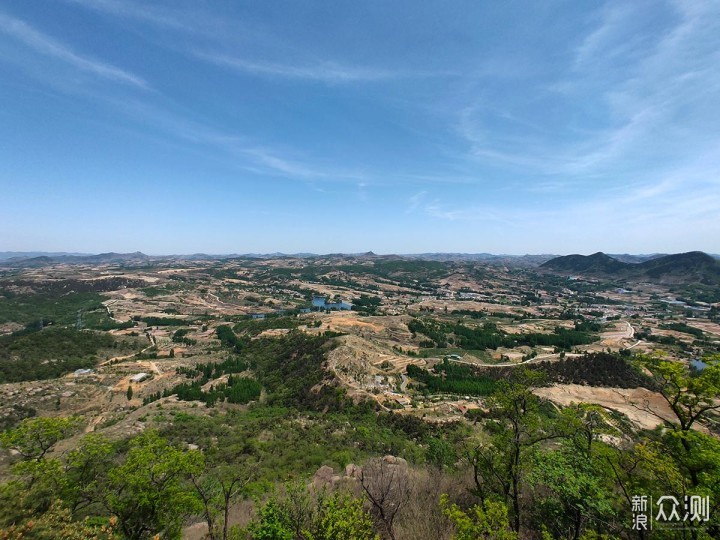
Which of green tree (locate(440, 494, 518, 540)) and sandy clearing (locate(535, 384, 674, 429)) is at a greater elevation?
green tree (locate(440, 494, 518, 540))

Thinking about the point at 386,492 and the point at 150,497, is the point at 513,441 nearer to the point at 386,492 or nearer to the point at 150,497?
the point at 386,492

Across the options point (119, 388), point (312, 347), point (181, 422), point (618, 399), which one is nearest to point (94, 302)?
point (119, 388)

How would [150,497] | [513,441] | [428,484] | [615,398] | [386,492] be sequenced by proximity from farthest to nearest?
[615,398]
[428,484]
[513,441]
[386,492]
[150,497]

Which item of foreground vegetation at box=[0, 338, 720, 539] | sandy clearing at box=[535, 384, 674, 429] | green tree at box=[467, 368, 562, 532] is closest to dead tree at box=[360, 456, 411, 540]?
foreground vegetation at box=[0, 338, 720, 539]

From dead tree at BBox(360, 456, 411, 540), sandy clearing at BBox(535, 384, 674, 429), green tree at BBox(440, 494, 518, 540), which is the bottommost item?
sandy clearing at BBox(535, 384, 674, 429)

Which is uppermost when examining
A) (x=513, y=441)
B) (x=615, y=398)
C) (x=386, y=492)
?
(x=513, y=441)

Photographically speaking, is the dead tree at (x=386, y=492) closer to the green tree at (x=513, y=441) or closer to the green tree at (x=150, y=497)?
the green tree at (x=513, y=441)

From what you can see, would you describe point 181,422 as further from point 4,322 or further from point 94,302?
point 94,302

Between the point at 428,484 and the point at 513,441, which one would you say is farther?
the point at 428,484

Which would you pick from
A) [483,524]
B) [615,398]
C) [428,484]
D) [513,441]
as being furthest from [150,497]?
[615,398]

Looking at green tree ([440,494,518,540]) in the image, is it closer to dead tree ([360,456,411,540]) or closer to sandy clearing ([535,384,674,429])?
dead tree ([360,456,411,540])

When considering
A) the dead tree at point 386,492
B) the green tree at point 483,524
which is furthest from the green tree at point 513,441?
the green tree at point 483,524

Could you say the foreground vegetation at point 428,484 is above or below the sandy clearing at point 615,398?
above

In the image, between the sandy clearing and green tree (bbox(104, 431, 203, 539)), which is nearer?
green tree (bbox(104, 431, 203, 539))
